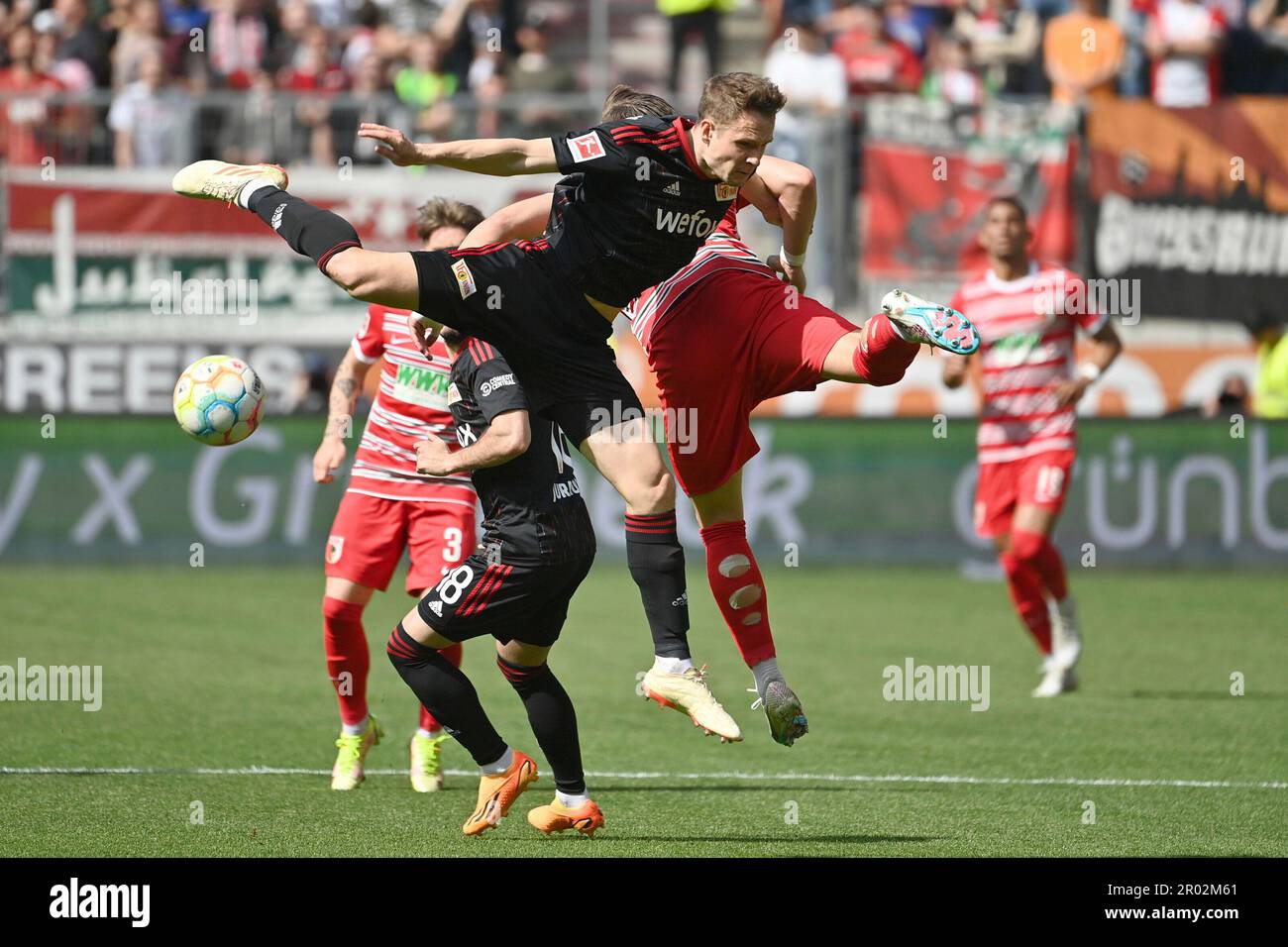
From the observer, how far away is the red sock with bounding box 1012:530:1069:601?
11.4 m

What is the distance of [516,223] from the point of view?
7.52 metres

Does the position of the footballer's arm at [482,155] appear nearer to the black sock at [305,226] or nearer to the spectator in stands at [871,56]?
the black sock at [305,226]

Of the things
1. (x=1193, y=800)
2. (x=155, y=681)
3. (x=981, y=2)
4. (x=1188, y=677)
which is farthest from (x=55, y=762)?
(x=981, y=2)

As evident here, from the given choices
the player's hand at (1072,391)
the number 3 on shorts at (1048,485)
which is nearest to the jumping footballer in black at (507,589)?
the number 3 on shorts at (1048,485)

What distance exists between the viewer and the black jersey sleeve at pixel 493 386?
6836mm

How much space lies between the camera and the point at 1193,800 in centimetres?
797

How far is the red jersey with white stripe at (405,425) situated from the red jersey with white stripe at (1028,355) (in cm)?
437

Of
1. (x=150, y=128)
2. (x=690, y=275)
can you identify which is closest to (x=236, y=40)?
(x=150, y=128)

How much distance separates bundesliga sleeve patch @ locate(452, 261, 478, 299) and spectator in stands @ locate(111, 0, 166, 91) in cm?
1322

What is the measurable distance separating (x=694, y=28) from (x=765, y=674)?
46.0ft

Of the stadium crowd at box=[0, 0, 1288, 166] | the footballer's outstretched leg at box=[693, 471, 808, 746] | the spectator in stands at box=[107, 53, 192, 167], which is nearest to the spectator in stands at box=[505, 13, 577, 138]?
the stadium crowd at box=[0, 0, 1288, 166]

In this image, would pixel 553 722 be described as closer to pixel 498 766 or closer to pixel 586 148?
pixel 498 766

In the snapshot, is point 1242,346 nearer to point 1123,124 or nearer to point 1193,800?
point 1123,124

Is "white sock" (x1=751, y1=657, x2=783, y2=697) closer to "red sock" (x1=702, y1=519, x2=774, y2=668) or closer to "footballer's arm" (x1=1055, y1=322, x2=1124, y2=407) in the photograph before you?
"red sock" (x1=702, y1=519, x2=774, y2=668)
